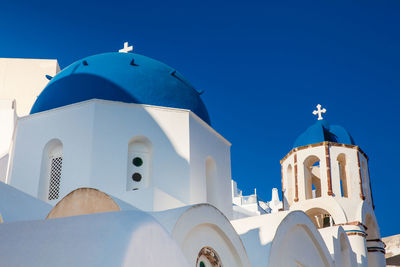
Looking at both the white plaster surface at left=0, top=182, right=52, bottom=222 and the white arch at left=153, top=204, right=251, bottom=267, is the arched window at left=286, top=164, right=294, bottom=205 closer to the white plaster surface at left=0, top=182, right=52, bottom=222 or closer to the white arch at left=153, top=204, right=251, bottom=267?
the white arch at left=153, top=204, right=251, bottom=267

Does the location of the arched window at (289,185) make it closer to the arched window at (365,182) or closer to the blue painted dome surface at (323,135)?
the blue painted dome surface at (323,135)

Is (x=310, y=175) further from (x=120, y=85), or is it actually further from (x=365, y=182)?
(x=120, y=85)

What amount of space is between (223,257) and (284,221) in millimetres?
1626

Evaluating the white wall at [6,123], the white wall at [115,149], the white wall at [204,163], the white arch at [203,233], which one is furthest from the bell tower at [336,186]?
the white wall at [6,123]

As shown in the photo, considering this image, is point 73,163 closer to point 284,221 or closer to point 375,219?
point 284,221

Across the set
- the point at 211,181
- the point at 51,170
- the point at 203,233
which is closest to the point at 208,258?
the point at 203,233

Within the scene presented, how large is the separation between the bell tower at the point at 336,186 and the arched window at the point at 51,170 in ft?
20.9

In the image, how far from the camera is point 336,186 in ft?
41.2

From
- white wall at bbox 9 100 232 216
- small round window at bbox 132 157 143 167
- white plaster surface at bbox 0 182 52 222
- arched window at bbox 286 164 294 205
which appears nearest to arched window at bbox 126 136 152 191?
small round window at bbox 132 157 143 167

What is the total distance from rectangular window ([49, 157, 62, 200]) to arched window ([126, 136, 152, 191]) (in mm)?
1251

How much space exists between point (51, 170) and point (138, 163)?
1599mm

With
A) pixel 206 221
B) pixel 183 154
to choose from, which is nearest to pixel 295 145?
pixel 183 154

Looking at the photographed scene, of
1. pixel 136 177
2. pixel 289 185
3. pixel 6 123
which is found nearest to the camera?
pixel 136 177

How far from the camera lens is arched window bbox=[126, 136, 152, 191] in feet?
28.9
